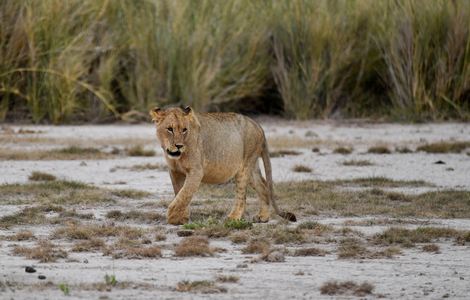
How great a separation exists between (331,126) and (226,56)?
240cm

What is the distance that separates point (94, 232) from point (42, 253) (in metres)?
1.14

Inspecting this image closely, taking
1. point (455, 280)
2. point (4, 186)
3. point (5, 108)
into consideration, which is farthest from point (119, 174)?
point (455, 280)

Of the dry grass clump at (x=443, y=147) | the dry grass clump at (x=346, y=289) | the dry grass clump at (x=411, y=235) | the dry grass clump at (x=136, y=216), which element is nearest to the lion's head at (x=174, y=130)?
the dry grass clump at (x=136, y=216)

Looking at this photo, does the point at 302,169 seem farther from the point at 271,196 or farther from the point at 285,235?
the point at 285,235

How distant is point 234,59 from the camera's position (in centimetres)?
2089

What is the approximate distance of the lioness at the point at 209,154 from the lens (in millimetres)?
9641

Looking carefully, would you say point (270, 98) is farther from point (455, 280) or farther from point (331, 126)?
point (455, 280)

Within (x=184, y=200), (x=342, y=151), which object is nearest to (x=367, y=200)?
(x=184, y=200)

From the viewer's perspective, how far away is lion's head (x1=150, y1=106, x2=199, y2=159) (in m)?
9.57

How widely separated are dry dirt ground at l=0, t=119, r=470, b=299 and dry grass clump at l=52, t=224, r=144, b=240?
0.02m

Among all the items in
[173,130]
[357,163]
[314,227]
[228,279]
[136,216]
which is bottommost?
[357,163]

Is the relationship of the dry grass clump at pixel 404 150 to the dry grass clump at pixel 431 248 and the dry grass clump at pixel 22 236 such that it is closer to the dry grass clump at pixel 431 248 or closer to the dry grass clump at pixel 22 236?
the dry grass clump at pixel 431 248

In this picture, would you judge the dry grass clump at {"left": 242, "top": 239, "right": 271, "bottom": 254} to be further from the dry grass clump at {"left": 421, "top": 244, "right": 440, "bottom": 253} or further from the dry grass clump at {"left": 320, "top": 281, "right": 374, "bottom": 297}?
the dry grass clump at {"left": 320, "top": 281, "right": 374, "bottom": 297}

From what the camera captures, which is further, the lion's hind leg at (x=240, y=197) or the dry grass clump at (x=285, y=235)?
the lion's hind leg at (x=240, y=197)
